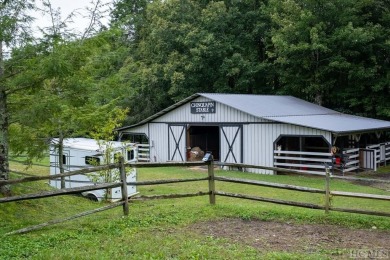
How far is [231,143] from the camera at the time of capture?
812 inches

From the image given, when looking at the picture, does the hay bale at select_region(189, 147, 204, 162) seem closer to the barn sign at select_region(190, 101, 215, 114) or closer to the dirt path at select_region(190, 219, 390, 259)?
the barn sign at select_region(190, 101, 215, 114)

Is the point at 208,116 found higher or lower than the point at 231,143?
higher

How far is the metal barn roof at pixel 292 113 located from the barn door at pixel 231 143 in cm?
112

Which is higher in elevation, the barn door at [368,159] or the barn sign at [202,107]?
the barn sign at [202,107]

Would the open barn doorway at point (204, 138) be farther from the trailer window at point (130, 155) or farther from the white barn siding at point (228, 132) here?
the trailer window at point (130, 155)

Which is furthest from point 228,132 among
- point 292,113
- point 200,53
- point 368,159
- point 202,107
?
point 200,53

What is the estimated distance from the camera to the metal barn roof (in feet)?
60.8

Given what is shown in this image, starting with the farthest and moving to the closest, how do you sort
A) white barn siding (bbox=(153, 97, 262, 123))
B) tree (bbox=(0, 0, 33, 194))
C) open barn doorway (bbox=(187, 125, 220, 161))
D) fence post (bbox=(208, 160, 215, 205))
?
open barn doorway (bbox=(187, 125, 220, 161)) < white barn siding (bbox=(153, 97, 262, 123)) < fence post (bbox=(208, 160, 215, 205)) < tree (bbox=(0, 0, 33, 194))

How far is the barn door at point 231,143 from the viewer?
66.7 feet

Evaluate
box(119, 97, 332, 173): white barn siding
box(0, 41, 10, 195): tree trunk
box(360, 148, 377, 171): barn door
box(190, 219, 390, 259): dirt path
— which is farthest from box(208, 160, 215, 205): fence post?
box(360, 148, 377, 171): barn door

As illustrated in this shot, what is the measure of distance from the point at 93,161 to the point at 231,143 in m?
9.84

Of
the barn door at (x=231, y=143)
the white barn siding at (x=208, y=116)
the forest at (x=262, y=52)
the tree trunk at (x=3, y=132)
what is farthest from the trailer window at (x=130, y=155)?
the tree trunk at (x=3, y=132)

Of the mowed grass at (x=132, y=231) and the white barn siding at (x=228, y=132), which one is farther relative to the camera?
the white barn siding at (x=228, y=132)

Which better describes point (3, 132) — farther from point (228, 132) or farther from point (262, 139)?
point (228, 132)
